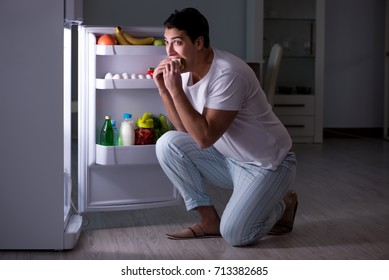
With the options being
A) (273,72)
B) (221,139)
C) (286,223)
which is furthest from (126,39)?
(273,72)

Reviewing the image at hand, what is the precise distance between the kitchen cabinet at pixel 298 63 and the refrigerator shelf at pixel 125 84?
→ 378 centimetres

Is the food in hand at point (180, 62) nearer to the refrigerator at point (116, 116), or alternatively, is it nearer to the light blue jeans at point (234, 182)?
the light blue jeans at point (234, 182)

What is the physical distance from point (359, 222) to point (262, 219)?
654mm

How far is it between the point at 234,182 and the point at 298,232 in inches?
15.5

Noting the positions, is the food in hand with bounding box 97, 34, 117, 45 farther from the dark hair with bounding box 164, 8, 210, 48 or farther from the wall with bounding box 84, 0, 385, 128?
the wall with bounding box 84, 0, 385, 128

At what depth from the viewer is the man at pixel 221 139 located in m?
2.58

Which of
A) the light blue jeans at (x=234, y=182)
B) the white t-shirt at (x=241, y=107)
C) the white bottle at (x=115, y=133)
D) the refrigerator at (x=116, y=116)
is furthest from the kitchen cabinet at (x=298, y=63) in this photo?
the white t-shirt at (x=241, y=107)

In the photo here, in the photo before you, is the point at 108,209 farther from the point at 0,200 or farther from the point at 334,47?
the point at 334,47

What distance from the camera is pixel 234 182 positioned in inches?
111

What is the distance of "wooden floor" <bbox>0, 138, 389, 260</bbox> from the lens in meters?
2.64

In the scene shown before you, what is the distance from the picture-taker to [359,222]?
10.6 feet

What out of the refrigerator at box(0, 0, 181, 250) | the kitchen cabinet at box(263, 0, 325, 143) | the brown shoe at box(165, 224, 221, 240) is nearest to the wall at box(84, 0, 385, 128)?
the kitchen cabinet at box(263, 0, 325, 143)
